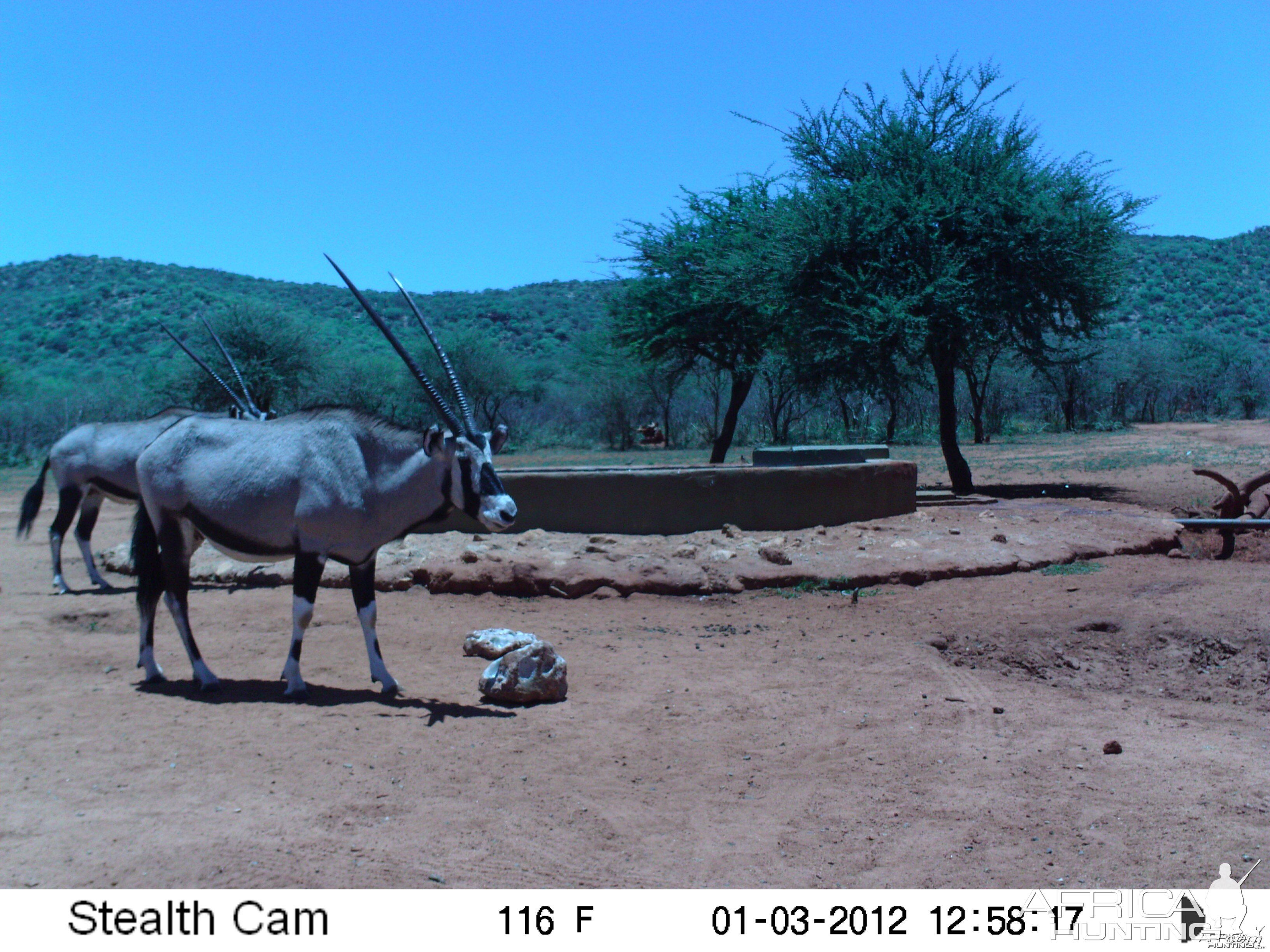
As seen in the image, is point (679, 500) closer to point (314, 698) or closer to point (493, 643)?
point (493, 643)

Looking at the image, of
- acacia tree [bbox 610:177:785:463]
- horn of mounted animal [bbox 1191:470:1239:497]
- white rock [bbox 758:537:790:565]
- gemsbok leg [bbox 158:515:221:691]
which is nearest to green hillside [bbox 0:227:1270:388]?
acacia tree [bbox 610:177:785:463]

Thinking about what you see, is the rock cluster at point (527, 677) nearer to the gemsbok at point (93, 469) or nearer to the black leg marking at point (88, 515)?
the gemsbok at point (93, 469)

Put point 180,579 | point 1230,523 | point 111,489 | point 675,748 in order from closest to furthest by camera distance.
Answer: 1. point 675,748
2. point 180,579
3. point 1230,523
4. point 111,489

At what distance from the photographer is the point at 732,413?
21.9m

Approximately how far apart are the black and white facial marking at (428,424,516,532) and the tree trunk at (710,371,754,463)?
15.0 meters

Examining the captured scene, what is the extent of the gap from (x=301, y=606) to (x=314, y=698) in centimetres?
54

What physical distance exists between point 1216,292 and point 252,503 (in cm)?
6368

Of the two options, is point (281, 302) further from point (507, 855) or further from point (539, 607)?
point (507, 855)

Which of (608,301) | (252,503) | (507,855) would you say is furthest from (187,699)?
(608,301)

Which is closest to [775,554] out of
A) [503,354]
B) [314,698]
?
[314,698]

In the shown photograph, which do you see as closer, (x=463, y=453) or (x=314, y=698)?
(x=463, y=453)

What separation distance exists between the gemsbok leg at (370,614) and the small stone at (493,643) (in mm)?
995

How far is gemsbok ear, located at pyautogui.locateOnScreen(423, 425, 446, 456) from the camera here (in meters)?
5.67

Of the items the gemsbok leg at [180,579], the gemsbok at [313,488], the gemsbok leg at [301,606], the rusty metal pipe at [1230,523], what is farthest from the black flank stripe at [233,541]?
the rusty metal pipe at [1230,523]
